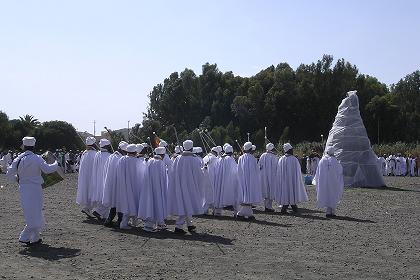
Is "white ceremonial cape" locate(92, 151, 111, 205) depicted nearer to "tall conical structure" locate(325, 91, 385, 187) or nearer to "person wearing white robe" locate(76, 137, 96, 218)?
"person wearing white robe" locate(76, 137, 96, 218)

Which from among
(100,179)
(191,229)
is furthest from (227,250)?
(100,179)

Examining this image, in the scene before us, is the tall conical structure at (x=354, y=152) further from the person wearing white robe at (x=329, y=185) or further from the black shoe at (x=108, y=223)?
the black shoe at (x=108, y=223)

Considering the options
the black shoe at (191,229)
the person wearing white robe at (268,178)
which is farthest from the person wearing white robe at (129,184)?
the person wearing white robe at (268,178)

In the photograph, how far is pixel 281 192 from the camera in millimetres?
20047

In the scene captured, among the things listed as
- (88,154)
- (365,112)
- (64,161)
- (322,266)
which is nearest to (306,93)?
(365,112)

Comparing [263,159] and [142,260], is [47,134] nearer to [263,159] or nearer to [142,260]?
[263,159]

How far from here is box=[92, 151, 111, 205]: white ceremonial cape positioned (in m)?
16.8

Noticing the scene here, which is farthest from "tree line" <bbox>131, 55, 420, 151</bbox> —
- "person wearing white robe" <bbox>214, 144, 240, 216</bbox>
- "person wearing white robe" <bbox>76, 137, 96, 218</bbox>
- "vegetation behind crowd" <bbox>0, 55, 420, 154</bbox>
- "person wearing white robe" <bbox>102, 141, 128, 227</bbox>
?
"person wearing white robe" <bbox>102, 141, 128, 227</bbox>

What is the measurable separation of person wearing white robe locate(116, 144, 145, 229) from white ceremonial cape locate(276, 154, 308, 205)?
240 inches

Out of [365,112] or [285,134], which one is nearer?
[285,134]

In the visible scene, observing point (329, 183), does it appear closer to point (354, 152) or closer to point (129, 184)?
point (129, 184)

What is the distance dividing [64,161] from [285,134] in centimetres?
2170

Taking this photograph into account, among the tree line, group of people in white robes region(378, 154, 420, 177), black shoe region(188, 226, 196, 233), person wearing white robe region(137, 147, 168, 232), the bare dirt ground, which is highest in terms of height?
the tree line

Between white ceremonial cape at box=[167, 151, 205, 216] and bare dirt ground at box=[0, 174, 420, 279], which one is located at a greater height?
white ceremonial cape at box=[167, 151, 205, 216]
